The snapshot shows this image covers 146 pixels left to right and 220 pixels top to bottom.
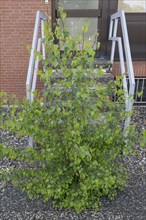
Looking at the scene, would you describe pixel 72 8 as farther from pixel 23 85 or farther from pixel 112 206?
pixel 112 206

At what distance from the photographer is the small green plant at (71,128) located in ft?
6.26

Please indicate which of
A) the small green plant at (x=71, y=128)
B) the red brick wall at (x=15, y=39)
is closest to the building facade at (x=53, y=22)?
the red brick wall at (x=15, y=39)

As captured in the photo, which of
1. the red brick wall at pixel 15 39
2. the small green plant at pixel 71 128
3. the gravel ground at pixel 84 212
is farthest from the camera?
the red brick wall at pixel 15 39

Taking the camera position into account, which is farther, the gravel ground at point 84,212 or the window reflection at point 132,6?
the window reflection at point 132,6

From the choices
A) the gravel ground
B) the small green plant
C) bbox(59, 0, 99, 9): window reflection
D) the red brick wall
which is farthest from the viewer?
bbox(59, 0, 99, 9): window reflection

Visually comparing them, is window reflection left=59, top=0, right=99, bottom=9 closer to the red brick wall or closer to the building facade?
the building facade

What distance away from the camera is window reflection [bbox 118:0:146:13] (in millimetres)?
4547

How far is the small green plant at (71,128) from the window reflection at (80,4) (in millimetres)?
2557

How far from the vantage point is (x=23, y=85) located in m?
4.77

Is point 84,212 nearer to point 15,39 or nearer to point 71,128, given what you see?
point 71,128

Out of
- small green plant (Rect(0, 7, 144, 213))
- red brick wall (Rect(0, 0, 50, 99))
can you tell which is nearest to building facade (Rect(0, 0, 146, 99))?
red brick wall (Rect(0, 0, 50, 99))

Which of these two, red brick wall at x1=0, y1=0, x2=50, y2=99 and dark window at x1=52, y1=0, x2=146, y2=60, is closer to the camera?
red brick wall at x1=0, y1=0, x2=50, y2=99

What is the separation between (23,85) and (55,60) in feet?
9.80

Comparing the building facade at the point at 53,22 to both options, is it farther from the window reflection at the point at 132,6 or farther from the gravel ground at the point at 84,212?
the gravel ground at the point at 84,212
